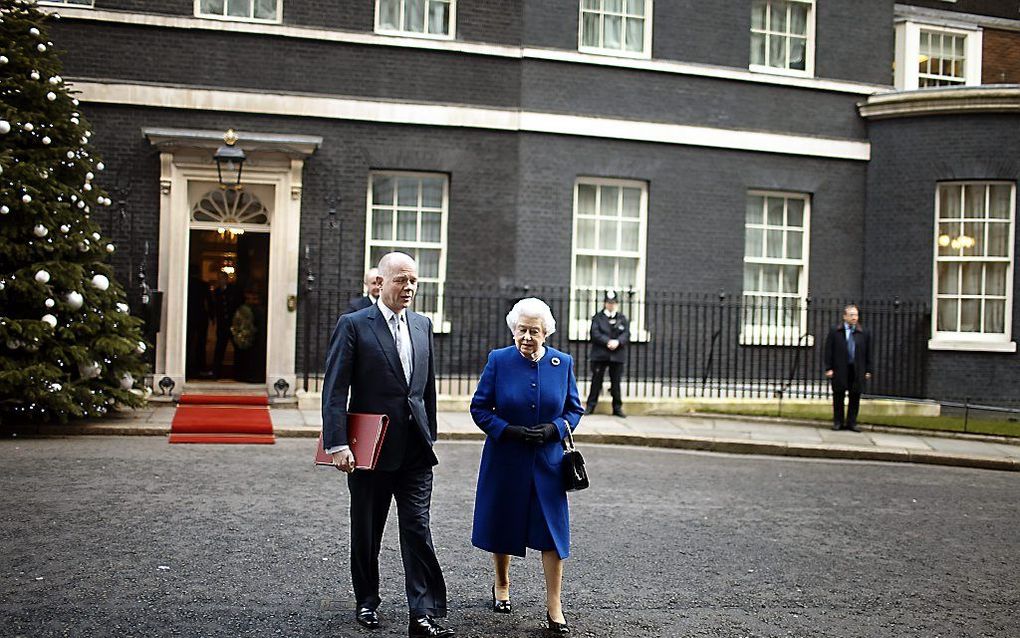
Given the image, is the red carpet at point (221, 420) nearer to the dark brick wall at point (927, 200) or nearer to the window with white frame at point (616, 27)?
the window with white frame at point (616, 27)

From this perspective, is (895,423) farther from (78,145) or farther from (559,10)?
(78,145)

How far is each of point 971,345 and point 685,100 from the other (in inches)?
240

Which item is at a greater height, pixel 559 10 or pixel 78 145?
pixel 559 10

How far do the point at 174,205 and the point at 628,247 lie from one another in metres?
6.98

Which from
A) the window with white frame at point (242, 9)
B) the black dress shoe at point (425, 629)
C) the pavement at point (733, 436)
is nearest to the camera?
the black dress shoe at point (425, 629)

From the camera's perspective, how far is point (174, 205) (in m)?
15.8

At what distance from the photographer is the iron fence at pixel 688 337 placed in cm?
1666

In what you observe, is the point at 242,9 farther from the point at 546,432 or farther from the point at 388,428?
the point at 546,432

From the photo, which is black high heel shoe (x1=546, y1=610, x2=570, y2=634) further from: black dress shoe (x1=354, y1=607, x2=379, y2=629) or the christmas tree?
the christmas tree

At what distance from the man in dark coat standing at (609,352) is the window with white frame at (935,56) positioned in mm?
7606

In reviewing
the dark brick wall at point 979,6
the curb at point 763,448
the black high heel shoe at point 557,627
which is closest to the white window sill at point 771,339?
the curb at point 763,448

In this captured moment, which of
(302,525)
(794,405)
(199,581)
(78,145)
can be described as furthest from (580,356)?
(199,581)

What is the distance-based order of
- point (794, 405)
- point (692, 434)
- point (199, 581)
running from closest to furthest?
point (199, 581)
point (692, 434)
point (794, 405)

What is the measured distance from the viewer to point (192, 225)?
16.1 m
